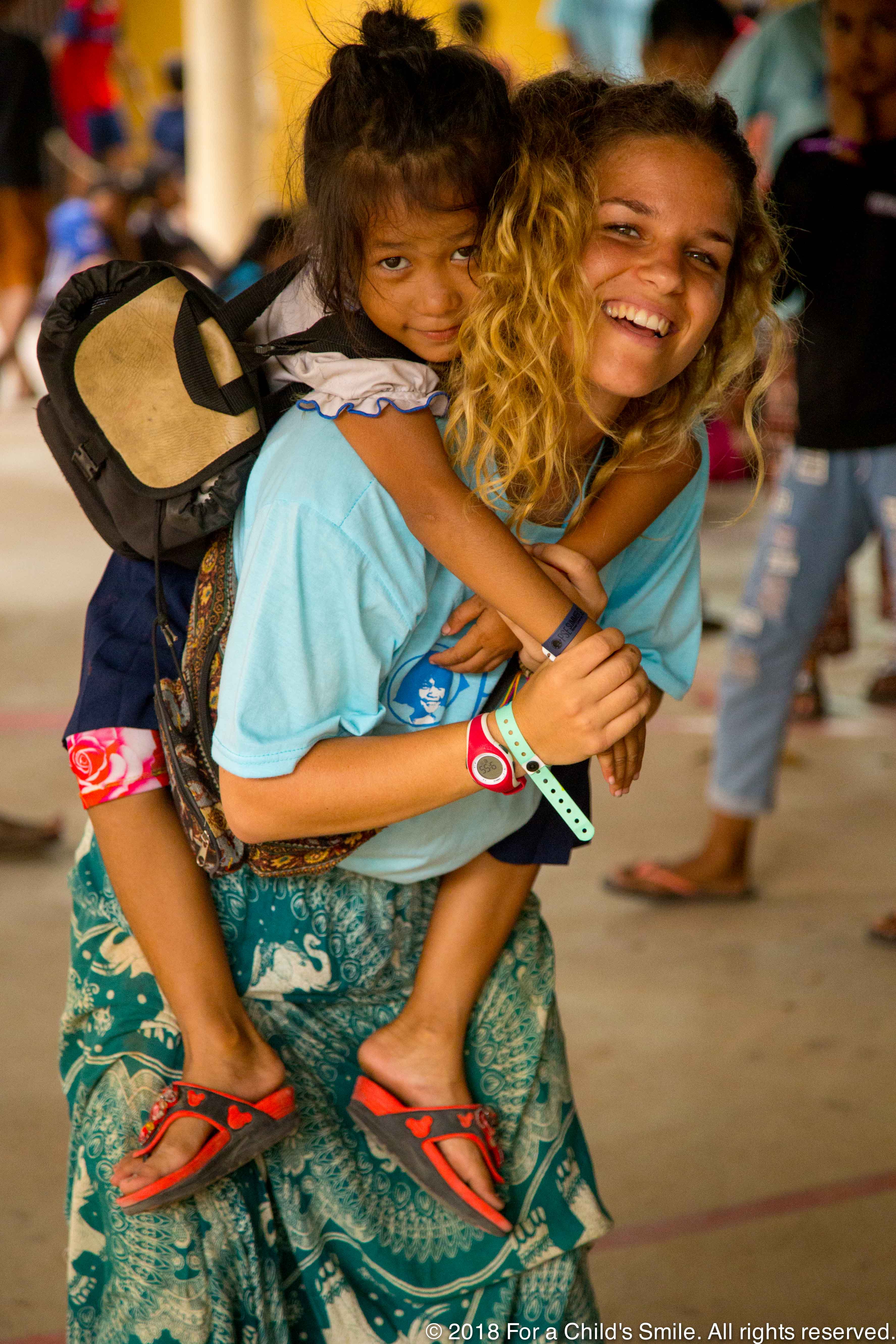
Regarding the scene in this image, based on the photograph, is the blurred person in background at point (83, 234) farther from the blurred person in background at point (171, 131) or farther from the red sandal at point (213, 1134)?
the red sandal at point (213, 1134)

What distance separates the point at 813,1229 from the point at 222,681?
55.4 inches

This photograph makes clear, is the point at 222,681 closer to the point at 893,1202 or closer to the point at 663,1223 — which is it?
the point at 663,1223

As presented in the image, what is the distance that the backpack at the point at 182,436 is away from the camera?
4.29ft

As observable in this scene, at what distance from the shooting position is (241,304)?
140 centimetres

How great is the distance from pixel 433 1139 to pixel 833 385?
6.11 feet

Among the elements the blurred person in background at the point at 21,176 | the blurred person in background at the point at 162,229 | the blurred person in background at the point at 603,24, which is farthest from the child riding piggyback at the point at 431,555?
the blurred person in background at the point at 21,176

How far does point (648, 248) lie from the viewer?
1.28 meters

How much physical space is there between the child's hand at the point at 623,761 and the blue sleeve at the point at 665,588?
8.3 inches

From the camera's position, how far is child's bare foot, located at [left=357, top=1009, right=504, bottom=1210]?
1.45 m

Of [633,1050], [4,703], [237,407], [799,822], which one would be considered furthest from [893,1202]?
[4,703]

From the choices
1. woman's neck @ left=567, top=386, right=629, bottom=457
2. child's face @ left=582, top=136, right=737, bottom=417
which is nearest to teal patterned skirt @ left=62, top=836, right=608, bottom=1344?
woman's neck @ left=567, top=386, right=629, bottom=457

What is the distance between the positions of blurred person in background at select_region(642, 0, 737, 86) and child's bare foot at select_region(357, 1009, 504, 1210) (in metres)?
3.12

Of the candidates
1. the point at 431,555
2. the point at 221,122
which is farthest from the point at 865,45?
the point at 221,122

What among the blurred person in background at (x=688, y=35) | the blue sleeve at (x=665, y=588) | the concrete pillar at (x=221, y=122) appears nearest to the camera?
the blue sleeve at (x=665, y=588)
